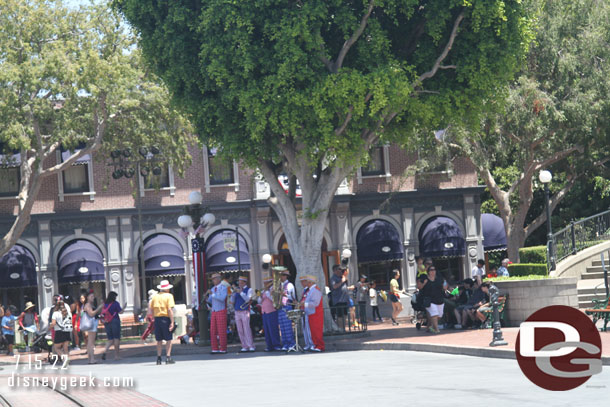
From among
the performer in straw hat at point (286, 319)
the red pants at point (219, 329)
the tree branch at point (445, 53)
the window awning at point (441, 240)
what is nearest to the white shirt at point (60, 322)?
the red pants at point (219, 329)

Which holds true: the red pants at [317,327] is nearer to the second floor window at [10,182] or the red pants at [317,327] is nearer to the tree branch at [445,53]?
the tree branch at [445,53]

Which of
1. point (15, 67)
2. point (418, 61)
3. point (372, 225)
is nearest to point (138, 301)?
point (372, 225)

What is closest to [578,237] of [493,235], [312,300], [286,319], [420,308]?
[420,308]

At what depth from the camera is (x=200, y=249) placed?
23.4m

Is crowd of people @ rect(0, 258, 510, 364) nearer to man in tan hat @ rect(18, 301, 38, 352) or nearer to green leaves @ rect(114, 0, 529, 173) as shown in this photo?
green leaves @ rect(114, 0, 529, 173)

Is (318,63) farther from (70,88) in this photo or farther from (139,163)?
(139,163)

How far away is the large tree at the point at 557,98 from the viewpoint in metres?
30.7

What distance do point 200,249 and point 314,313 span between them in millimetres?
4906

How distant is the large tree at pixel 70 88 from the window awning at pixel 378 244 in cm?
1052

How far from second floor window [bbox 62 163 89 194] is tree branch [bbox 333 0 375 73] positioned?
2051 centimetres

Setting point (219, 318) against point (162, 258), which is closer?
point (219, 318)

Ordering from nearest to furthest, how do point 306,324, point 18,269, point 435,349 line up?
point 435,349
point 306,324
point 18,269

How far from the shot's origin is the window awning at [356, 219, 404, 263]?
3884 cm

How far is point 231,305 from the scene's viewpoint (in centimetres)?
2220
